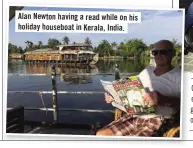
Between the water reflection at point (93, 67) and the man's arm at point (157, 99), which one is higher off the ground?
the water reflection at point (93, 67)

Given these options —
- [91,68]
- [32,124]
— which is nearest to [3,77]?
[32,124]

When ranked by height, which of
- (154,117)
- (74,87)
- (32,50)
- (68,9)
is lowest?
(154,117)

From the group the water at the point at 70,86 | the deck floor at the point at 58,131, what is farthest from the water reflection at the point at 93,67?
the deck floor at the point at 58,131

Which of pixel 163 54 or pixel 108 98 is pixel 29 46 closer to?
pixel 108 98

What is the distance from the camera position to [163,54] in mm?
2529

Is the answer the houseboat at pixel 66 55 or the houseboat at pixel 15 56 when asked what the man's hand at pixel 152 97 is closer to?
the houseboat at pixel 66 55

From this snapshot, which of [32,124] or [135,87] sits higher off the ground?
[135,87]

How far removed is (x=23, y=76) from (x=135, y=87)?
0.71 m

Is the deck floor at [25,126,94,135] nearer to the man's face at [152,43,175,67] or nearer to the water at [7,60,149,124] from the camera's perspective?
the water at [7,60,149,124]

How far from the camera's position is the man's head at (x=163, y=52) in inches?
98.4

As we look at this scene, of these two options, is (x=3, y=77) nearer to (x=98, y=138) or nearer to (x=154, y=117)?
(x=98, y=138)

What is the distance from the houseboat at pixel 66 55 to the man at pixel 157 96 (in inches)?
10.8

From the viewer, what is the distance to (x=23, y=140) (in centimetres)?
253

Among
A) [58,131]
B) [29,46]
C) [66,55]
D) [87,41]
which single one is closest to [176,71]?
[87,41]
